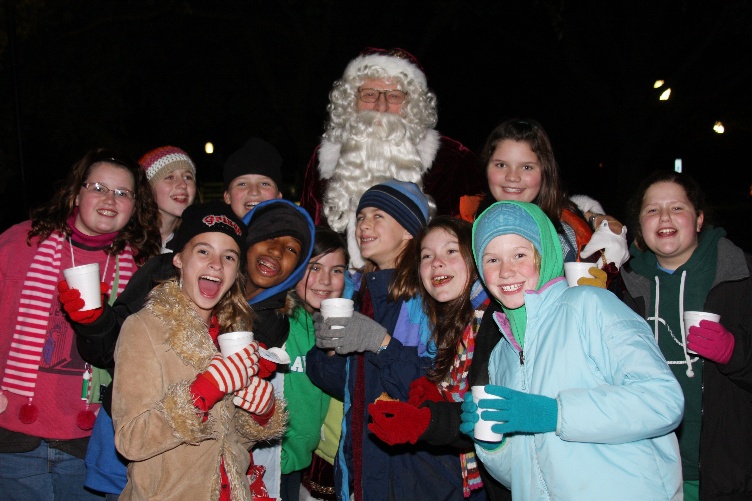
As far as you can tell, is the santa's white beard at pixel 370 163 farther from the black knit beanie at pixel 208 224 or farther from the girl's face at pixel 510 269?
the girl's face at pixel 510 269

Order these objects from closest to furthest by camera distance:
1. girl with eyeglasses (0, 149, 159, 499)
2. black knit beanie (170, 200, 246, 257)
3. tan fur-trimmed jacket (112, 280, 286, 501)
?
tan fur-trimmed jacket (112, 280, 286, 501)
black knit beanie (170, 200, 246, 257)
girl with eyeglasses (0, 149, 159, 499)

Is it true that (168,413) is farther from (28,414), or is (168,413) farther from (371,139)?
(371,139)

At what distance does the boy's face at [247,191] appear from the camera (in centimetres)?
513

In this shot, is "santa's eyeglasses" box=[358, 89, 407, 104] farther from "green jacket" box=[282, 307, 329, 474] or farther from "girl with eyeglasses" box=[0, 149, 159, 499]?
"girl with eyeglasses" box=[0, 149, 159, 499]

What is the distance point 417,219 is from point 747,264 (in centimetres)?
194

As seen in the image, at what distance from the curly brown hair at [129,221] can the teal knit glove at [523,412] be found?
101 inches

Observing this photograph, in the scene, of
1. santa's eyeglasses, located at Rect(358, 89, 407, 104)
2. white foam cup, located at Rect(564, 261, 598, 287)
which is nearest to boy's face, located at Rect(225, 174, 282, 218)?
santa's eyeglasses, located at Rect(358, 89, 407, 104)

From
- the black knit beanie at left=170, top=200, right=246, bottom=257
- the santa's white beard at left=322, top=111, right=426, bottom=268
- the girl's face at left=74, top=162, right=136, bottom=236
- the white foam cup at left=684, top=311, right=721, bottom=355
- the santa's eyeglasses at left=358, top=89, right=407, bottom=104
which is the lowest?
the white foam cup at left=684, top=311, right=721, bottom=355

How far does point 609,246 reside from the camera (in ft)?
12.6

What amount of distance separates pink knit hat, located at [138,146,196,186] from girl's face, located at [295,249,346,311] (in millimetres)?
1508

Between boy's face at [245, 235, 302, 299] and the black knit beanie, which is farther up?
the black knit beanie

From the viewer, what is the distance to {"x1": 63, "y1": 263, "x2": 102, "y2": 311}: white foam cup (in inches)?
130

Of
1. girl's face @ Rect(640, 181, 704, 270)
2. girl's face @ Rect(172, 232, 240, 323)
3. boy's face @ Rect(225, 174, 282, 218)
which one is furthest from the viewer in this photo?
boy's face @ Rect(225, 174, 282, 218)

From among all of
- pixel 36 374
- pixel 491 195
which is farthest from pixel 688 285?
pixel 36 374
